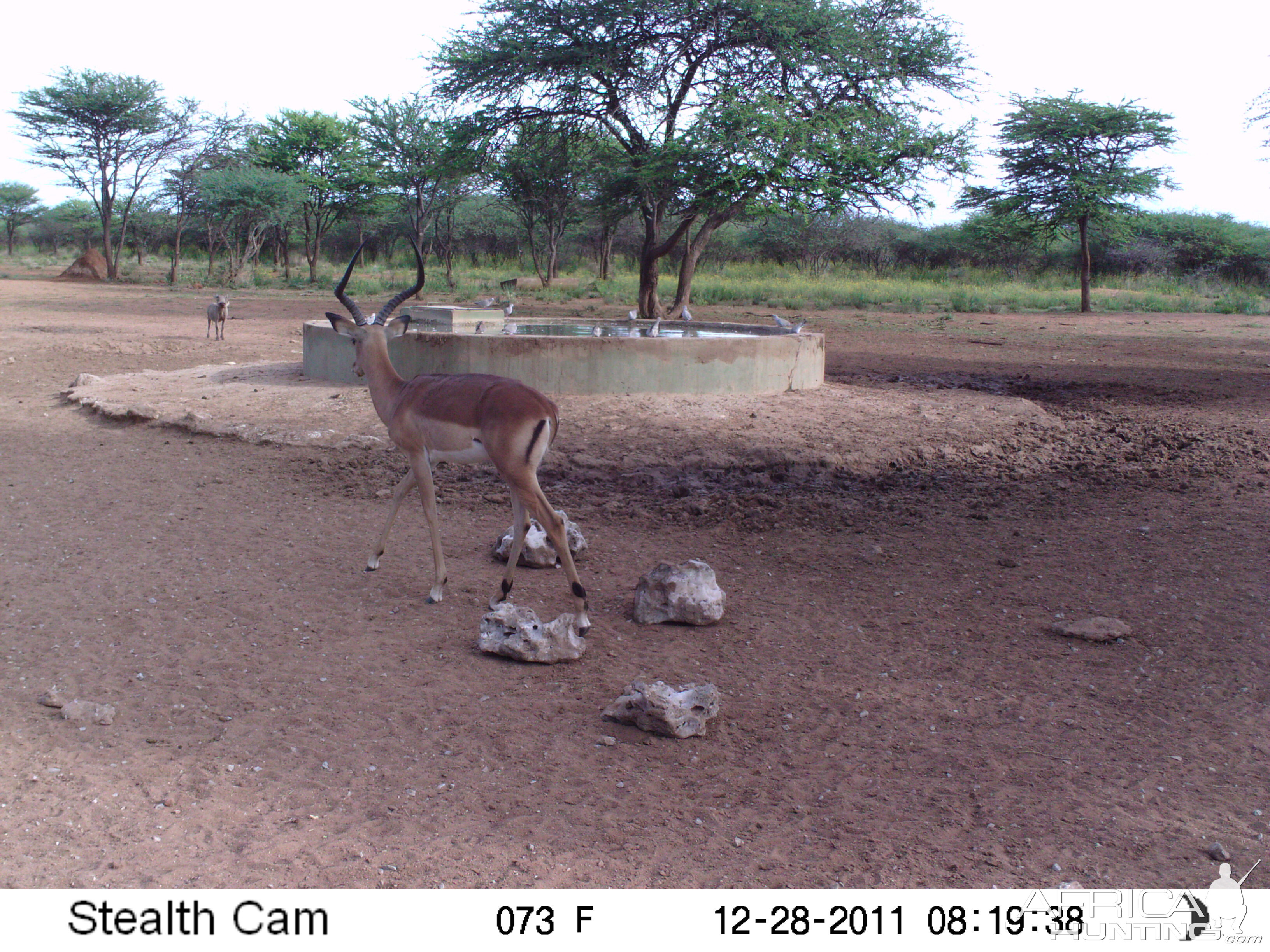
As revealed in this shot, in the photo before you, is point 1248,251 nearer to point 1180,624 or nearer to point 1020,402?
point 1020,402

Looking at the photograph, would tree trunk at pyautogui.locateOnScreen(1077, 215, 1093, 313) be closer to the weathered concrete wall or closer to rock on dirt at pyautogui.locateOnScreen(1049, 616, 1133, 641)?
the weathered concrete wall

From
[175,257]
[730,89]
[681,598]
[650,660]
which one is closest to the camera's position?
[650,660]

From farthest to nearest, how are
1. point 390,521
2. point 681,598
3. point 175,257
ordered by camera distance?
point 175,257 < point 390,521 < point 681,598

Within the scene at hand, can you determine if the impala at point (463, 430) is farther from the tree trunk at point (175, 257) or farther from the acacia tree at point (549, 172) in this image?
the tree trunk at point (175, 257)

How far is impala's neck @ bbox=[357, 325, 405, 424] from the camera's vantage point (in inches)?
227

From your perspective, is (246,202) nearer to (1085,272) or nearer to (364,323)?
(1085,272)

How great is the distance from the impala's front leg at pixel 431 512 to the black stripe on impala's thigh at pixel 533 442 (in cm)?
73

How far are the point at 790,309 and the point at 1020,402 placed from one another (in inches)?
663

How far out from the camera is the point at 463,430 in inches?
202

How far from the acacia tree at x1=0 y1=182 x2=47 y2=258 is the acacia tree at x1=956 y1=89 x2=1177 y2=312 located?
166ft

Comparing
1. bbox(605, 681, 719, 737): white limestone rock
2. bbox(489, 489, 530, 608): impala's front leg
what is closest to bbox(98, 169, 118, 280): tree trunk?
bbox(489, 489, 530, 608): impala's front leg

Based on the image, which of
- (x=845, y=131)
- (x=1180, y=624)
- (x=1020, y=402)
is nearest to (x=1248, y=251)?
(x=845, y=131)

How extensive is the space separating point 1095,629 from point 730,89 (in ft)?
51.5

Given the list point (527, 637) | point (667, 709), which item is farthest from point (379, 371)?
point (667, 709)
